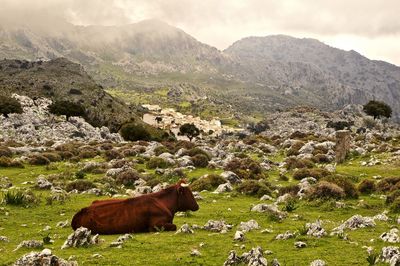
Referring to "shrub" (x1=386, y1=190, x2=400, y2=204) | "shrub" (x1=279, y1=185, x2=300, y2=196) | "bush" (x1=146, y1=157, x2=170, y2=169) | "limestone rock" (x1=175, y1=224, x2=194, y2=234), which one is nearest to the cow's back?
"limestone rock" (x1=175, y1=224, x2=194, y2=234)

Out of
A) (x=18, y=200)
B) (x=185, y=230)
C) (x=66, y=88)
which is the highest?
(x=66, y=88)

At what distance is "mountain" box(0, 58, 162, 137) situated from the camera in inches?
5281

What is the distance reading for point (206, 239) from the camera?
582 inches

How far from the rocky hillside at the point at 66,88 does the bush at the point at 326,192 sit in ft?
336

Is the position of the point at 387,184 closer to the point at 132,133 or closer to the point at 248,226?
the point at 248,226

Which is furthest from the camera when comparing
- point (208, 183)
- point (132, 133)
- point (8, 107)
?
point (132, 133)

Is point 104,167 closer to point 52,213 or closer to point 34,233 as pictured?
point 52,213

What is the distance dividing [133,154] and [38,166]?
11.3m

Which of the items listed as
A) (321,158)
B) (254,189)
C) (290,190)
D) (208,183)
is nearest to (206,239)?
(254,189)

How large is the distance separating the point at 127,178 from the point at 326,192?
12924 millimetres

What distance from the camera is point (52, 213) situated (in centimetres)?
2050

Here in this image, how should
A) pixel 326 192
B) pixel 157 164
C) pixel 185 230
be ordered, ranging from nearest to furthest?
pixel 185 230 < pixel 326 192 < pixel 157 164

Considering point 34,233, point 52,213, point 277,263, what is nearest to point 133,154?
point 52,213

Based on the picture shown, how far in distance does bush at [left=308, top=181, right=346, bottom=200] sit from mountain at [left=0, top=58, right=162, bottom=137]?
102m
